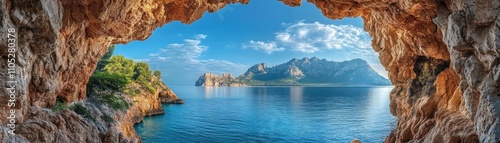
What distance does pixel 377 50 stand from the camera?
29.4m

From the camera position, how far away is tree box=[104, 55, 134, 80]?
63.9 meters

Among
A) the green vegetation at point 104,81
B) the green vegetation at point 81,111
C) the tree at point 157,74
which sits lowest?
the green vegetation at point 81,111

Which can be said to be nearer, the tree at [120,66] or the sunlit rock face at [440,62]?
the sunlit rock face at [440,62]

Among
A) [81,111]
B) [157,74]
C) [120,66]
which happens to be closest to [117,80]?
[81,111]

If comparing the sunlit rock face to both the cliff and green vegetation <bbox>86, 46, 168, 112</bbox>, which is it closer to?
the cliff

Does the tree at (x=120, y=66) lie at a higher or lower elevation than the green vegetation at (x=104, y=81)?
higher

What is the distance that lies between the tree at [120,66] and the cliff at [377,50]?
40398 mm

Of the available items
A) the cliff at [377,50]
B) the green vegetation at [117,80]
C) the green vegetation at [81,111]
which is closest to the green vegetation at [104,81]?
the green vegetation at [117,80]

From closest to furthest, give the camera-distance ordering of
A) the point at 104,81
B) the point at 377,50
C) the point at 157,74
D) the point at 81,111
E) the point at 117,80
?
the point at 81,111, the point at 377,50, the point at 104,81, the point at 117,80, the point at 157,74

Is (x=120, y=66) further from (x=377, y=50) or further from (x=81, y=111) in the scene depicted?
(x=377, y=50)

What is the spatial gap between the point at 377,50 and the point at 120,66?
185ft

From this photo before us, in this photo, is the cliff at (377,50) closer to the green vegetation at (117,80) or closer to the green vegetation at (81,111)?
the green vegetation at (81,111)

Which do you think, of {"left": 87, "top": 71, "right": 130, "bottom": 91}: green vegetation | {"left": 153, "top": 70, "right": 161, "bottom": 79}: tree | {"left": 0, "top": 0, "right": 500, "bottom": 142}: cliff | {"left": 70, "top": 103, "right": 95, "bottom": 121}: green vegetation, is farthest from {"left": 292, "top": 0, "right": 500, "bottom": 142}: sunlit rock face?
{"left": 153, "top": 70, "right": 161, "bottom": 79}: tree

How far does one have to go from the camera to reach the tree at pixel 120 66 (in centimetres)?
6386
